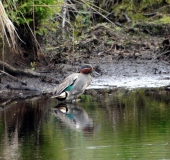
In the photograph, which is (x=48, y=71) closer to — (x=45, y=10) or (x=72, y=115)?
(x=45, y=10)

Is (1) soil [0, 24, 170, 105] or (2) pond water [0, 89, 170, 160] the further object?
(1) soil [0, 24, 170, 105]

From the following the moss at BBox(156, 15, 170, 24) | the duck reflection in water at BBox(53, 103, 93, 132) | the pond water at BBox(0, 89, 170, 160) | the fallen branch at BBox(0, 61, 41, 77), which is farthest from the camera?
the moss at BBox(156, 15, 170, 24)

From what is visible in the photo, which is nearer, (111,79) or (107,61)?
(111,79)

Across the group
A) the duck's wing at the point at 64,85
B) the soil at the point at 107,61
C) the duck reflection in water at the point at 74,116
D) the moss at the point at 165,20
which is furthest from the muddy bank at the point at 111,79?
the moss at the point at 165,20

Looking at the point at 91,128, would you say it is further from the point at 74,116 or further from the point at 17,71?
the point at 17,71

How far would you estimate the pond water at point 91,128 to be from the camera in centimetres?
770

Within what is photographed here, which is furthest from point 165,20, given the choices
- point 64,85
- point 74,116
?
point 74,116

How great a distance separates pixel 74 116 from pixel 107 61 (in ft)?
21.8

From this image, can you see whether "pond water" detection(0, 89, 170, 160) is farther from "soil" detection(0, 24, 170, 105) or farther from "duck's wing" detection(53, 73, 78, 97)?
"soil" detection(0, 24, 170, 105)

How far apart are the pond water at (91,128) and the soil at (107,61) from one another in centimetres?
122

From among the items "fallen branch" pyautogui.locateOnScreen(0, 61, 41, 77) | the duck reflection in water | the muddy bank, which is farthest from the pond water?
"fallen branch" pyautogui.locateOnScreen(0, 61, 41, 77)

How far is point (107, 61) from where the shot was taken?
1712cm

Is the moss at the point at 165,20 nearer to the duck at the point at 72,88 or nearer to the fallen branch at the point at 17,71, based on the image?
the fallen branch at the point at 17,71

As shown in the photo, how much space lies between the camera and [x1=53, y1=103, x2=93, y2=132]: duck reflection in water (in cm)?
963
